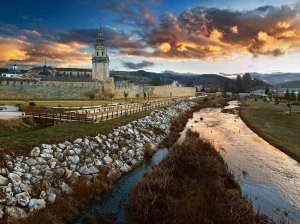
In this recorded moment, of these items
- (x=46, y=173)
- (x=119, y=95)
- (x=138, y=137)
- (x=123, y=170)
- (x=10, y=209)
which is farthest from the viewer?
(x=119, y=95)

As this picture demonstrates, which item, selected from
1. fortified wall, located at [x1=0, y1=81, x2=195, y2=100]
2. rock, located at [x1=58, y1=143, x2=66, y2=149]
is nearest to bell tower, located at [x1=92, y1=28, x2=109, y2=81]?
fortified wall, located at [x1=0, y1=81, x2=195, y2=100]

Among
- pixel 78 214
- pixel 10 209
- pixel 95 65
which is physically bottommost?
pixel 78 214

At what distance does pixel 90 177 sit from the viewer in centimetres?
1800

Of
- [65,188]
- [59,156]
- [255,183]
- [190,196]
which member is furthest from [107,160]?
[255,183]

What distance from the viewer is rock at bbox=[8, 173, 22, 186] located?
14345 millimetres

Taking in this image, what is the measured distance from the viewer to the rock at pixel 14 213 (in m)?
12.7

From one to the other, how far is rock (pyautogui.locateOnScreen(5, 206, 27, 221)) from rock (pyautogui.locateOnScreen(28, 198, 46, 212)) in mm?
433

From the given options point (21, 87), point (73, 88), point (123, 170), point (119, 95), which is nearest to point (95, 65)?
point (119, 95)

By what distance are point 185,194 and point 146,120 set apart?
2190 centimetres

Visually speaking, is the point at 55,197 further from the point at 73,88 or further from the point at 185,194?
the point at 73,88

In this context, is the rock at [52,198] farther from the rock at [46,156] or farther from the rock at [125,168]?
the rock at [125,168]

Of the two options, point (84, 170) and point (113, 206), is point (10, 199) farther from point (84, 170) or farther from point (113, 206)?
point (84, 170)

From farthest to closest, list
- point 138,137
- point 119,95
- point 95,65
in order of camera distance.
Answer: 1. point 95,65
2. point 119,95
3. point 138,137

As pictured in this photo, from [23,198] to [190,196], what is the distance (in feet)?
24.5
